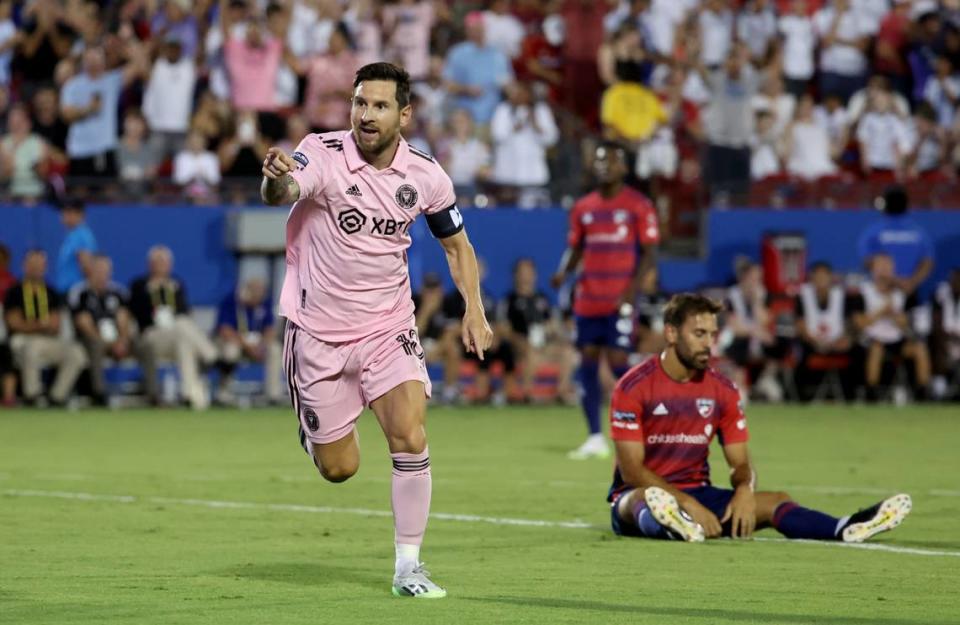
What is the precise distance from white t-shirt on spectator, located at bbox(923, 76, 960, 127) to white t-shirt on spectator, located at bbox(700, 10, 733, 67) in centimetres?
298

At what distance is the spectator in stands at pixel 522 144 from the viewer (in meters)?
24.9

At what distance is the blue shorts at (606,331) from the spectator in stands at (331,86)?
812 cm

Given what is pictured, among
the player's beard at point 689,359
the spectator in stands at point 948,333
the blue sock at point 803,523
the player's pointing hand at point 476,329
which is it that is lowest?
the spectator in stands at point 948,333

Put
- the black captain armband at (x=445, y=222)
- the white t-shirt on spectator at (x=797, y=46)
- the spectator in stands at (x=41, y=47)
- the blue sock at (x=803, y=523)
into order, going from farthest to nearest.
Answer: the white t-shirt on spectator at (x=797, y=46) → the spectator in stands at (x=41, y=47) → the blue sock at (x=803, y=523) → the black captain armband at (x=445, y=222)

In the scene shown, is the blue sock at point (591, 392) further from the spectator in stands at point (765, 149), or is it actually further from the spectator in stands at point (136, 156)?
→ the spectator in stands at point (765, 149)

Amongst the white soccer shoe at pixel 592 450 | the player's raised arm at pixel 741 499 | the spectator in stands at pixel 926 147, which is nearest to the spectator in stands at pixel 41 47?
the white soccer shoe at pixel 592 450

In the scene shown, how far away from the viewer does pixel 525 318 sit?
78.5 feet

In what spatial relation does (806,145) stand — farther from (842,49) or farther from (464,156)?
(464,156)

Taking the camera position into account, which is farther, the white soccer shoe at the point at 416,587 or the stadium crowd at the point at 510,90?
the stadium crowd at the point at 510,90

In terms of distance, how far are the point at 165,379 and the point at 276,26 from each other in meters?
4.81

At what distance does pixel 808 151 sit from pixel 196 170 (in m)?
8.47

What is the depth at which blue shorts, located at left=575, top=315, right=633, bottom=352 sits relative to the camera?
54.1 ft

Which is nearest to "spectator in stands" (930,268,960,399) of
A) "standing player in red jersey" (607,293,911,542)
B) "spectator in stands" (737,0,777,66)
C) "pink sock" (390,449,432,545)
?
"spectator in stands" (737,0,777,66)

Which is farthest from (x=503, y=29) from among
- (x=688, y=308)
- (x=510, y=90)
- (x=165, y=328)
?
(x=688, y=308)
